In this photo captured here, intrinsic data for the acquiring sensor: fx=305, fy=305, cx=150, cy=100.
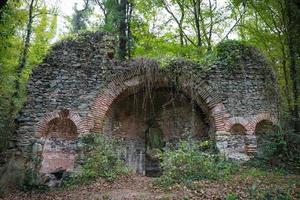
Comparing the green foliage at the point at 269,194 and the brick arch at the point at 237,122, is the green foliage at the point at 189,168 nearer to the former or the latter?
the brick arch at the point at 237,122

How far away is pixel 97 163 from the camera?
29.8 feet

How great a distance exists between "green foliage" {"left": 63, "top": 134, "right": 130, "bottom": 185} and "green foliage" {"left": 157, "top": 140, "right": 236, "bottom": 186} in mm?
1462

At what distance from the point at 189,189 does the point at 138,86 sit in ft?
14.6

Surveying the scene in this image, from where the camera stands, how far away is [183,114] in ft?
37.6

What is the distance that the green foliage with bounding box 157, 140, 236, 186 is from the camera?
26.6ft

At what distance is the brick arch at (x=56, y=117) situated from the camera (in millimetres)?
9734

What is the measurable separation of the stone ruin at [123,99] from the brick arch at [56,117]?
3 cm

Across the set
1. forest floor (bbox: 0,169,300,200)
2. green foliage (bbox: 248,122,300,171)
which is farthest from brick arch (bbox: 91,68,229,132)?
forest floor (bbox: 0,169,300,200)

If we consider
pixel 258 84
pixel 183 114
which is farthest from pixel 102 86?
pixel 258 84

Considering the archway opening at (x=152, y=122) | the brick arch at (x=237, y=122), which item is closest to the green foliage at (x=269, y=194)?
the brick arch at (x=237, y=122)

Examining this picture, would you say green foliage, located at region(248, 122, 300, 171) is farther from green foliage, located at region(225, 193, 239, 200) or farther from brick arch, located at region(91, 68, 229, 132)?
green foliage, located at region(225, 193, 239, 200)

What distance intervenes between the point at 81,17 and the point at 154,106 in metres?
10.8

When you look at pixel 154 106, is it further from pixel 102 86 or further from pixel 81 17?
pixel 81 17

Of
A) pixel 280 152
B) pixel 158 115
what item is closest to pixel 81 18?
pixel 158 115
